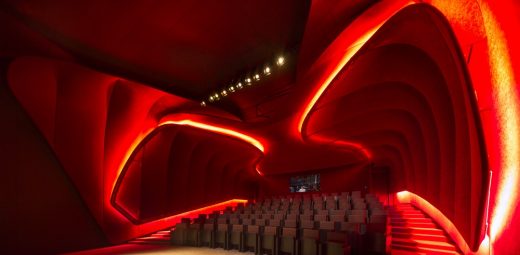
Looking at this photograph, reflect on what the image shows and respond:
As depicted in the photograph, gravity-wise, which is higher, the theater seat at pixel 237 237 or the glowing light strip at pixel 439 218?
the glowing light strip at pixel 439 218

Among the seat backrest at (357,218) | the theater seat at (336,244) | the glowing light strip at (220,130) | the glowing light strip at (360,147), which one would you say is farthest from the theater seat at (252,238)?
the glowing light strip at (360,147)

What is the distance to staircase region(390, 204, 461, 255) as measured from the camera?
6.78 meters

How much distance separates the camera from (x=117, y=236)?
1007 centimetres

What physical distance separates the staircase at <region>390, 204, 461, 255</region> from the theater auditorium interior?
0.06 m

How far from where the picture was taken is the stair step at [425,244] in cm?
662

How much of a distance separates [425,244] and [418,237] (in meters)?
0.60

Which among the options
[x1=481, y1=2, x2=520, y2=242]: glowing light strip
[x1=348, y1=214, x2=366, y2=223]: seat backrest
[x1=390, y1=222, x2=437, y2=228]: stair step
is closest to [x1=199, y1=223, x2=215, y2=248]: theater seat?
[x1=348, y1=214, x2=366, y2=223]: seat backrest

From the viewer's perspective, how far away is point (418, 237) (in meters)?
7.68

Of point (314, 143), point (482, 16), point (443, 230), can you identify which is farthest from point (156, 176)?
point (482, 16)

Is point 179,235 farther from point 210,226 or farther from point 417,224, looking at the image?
point 417,224

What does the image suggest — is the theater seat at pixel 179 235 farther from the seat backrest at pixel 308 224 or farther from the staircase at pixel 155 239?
the seat backrest at pixel 308 224

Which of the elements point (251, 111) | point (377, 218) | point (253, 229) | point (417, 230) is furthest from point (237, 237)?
point (251, 111)

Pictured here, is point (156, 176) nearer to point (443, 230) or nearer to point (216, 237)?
point (216, 237)

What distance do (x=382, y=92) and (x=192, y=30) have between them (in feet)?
17.6
